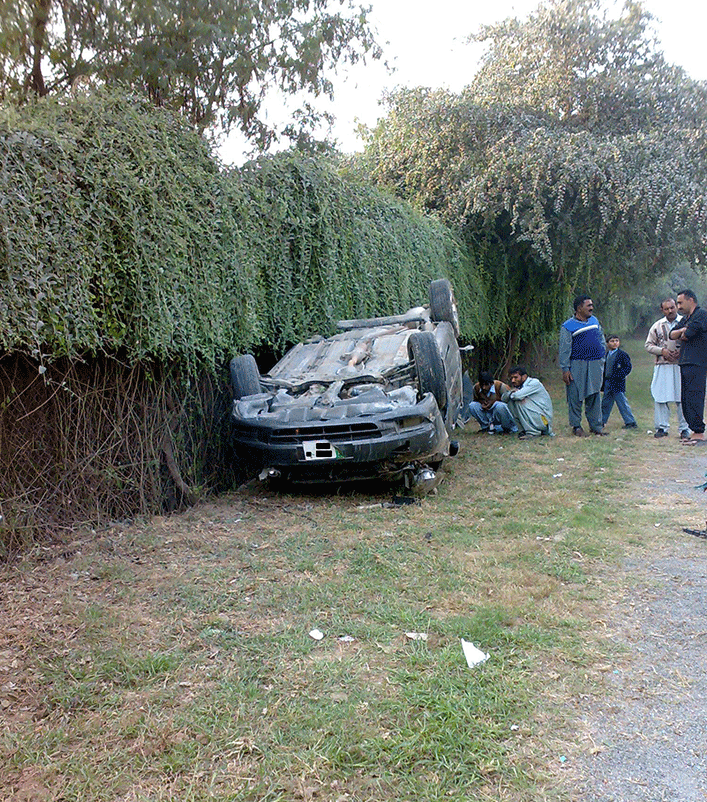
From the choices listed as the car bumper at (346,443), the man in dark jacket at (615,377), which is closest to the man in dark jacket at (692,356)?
the man in dark jacket at (615,377)

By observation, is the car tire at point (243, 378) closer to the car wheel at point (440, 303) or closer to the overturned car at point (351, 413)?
the overturned car at point (351, 413)

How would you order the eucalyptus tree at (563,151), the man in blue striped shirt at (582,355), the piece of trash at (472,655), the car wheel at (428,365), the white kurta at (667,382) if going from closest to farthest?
the piece of trash at (472,655) → the car wheel at (428,365) → the white kurta at (667,382) → the man in blue striped shirt at (582,355) → the eucalyptus tree at (563,151)

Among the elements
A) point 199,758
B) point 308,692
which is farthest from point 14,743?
point 308,692

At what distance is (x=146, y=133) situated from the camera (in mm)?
5668

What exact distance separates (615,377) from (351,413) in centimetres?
614

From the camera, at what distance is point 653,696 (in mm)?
2807

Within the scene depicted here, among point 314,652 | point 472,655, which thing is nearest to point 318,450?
point 314,652

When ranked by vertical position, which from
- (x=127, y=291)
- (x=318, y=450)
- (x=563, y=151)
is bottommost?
(x=318, y=450)

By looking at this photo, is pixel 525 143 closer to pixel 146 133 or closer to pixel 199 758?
pixel 146 133

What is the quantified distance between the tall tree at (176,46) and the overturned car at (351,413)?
3.38 m

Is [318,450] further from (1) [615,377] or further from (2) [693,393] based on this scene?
(1) [615,377]

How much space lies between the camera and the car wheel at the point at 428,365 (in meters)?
6.50

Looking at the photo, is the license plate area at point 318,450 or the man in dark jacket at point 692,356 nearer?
Result: the license plate area at point 318,450

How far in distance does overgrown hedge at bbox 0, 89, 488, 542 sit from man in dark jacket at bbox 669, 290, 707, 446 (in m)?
4.74
